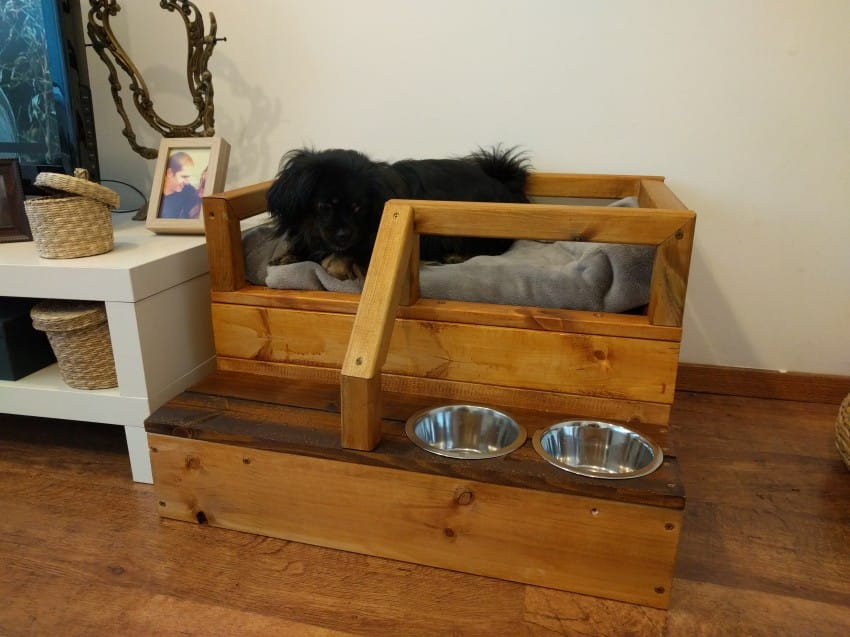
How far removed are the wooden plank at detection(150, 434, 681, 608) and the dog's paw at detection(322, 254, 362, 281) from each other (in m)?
0.39

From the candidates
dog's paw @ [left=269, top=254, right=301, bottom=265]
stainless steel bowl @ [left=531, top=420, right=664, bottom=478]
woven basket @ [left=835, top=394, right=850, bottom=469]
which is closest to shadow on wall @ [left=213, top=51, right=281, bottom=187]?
dog's paw @ [left=269, top=254, right=301, bottom=265]

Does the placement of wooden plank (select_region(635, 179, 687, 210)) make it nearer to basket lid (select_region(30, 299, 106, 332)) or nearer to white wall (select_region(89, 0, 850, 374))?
white wall (select_region(89, 0, 850, 374))

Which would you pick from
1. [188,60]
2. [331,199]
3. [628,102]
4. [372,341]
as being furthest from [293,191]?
[628,102]

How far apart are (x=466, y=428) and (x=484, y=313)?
0.66 ft

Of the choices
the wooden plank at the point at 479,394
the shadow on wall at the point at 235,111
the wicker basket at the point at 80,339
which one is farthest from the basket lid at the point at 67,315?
the shadow on wall at the point at 235,111

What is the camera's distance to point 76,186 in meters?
1.03

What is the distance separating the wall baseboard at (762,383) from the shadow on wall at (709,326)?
2 cm

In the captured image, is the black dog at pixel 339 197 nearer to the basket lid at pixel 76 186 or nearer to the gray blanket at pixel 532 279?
the gray blanket at pixel 532 279

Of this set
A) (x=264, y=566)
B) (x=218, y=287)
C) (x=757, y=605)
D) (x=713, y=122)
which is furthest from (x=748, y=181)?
(x=264, y=566)

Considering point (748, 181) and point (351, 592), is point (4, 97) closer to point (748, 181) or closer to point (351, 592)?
point (351, 592)

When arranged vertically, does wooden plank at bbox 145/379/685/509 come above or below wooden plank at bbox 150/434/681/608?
above

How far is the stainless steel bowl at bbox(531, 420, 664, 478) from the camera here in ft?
3.09

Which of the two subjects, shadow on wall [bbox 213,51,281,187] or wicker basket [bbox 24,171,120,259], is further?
shadow on wall [bbox 213,51,281,187]

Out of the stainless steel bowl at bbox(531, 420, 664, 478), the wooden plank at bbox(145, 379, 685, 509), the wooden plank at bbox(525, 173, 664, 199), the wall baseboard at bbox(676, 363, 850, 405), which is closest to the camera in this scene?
the wooden plank at bbox(145, 379, 685, 509)
